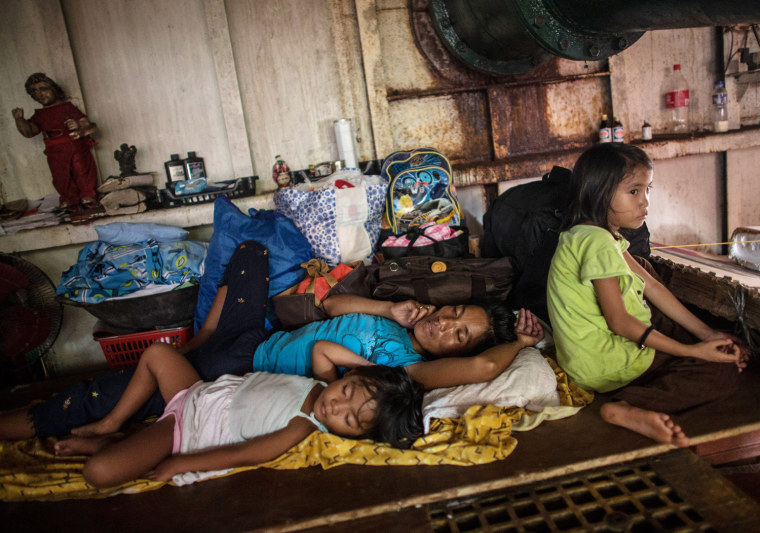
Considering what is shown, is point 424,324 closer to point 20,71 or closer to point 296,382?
point 296,382

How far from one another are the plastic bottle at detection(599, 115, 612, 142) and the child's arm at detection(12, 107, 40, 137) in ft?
15.2

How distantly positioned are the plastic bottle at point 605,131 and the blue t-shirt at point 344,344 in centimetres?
288

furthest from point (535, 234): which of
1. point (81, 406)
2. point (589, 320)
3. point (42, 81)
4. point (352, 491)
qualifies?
point (42, 81)

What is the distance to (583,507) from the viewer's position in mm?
1689

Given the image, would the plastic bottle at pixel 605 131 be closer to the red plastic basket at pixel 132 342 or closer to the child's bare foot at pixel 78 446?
the red plastic basket at pixel 132 342

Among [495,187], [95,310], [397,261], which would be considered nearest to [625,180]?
[397,261]

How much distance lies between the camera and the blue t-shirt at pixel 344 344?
253 centimetres

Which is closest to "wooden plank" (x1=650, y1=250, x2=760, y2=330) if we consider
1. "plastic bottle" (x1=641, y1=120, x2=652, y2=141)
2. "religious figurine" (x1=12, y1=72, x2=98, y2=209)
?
"plastic bottle" (x1=641, y1=120, x2=652, y2=141)

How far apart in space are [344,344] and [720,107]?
4370mm

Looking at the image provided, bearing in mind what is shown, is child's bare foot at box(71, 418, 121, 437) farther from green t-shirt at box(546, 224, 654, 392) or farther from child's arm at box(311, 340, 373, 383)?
green t-shirt at box(546, 224, 654, 392)

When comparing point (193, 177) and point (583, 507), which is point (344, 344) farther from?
point (193, 177)

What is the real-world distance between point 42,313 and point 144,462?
2.12 m

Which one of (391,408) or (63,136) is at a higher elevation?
(63,136)

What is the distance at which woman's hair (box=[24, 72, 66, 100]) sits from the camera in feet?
11.6
